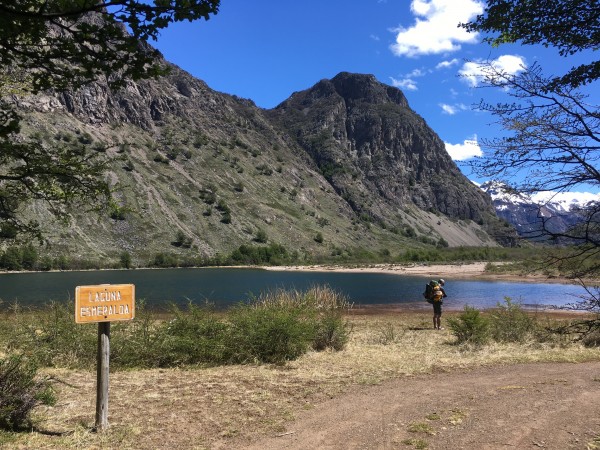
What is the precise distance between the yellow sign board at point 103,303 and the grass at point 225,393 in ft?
4.71

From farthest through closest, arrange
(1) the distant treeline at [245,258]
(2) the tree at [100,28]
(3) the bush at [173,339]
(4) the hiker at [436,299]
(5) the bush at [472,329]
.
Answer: (1) the distant treeline at [245,258] → (4) the hiker at [436,299] → (5) the bush at [472,329] → (3) the bush at [173,339] → (2) the tree at [100,28]

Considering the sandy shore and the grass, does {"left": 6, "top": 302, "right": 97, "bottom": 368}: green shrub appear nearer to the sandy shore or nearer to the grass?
the grass

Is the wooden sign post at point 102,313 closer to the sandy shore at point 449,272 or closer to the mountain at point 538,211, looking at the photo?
the mountain at point 538,211

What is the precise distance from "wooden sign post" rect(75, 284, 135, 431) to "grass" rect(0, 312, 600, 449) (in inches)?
14.0

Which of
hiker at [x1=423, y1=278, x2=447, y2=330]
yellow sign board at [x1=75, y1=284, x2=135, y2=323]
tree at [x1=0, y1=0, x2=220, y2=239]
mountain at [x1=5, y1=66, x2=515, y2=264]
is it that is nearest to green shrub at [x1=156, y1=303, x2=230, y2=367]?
yellow sign board at [x1=75, y1=284, x2=135, y2=323]

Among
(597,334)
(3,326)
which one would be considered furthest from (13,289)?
(597,334)

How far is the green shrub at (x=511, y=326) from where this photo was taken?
45.8 ft

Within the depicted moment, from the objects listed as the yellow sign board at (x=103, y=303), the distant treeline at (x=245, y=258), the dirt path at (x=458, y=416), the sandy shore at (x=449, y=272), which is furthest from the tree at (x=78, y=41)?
the sandy shore at (x=449, y=272)

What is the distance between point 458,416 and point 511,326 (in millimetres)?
8951

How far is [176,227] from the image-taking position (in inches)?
4227

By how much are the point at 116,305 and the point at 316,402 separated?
3.46 m

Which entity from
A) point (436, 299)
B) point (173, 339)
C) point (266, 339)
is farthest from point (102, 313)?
point (436, 299)

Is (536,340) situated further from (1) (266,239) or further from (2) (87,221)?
(1) (266,239)

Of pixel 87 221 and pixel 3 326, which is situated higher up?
pixel 87 221
